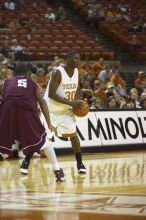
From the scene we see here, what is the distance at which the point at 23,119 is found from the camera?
9727mm

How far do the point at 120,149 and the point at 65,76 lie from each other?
633 centimetres

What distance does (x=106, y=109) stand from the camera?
16984 millimetres

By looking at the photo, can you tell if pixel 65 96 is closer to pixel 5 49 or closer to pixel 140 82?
pixel 140 82

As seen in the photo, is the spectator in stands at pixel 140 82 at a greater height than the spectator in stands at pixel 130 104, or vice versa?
the spectator in stands at pixel 130 104

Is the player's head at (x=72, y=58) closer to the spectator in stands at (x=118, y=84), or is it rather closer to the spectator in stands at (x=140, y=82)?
the spectator in stands at (x=118, y=84)

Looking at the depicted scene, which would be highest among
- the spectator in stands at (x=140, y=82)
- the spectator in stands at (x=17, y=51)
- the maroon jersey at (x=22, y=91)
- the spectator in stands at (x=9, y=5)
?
the spectator in stands at (x=9, y=5)

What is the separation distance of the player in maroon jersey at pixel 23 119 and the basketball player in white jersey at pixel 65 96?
100cm

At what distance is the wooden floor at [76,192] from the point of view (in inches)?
257

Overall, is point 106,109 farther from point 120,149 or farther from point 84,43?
point 84,43

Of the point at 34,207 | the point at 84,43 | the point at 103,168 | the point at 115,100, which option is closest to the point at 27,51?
the point at 84,43

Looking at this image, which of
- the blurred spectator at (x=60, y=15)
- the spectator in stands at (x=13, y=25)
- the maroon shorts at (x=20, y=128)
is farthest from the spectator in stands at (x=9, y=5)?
the maroon shorts at (x=20, y=128)

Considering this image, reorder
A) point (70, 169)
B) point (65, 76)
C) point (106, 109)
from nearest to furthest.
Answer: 1. point (65, 76)
2. point (70, 169)
3. point (106, 109)

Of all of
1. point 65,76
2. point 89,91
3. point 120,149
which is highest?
point 65,76

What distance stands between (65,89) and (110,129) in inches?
231
